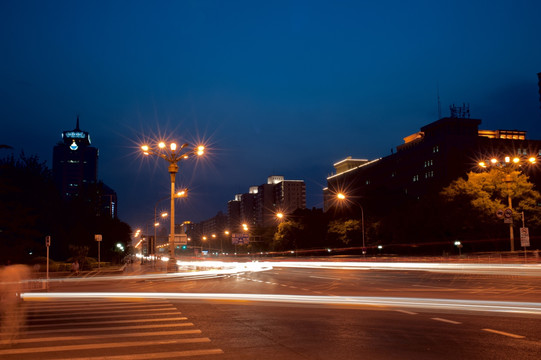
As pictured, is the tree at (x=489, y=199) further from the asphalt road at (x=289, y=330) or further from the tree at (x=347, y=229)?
the asphalt road at (x=289, y=330)

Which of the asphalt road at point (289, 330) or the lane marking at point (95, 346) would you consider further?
the lane marking at point (95, 346)

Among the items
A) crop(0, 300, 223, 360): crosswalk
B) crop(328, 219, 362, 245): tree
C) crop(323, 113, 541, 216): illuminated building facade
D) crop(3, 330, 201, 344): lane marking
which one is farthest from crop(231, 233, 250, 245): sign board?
crop(3, 330, 201, 344): lane marking

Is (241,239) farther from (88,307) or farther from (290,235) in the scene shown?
(88,307)

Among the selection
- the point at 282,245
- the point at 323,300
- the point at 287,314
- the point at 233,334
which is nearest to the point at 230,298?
the point at 323,300

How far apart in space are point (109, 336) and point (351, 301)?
867cm

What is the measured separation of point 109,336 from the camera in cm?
1077

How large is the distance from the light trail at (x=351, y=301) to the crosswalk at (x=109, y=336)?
314cm

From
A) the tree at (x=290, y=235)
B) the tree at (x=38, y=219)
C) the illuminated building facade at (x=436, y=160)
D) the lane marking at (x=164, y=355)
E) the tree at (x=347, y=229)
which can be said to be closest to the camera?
the lane marking at (x=164, y=355)

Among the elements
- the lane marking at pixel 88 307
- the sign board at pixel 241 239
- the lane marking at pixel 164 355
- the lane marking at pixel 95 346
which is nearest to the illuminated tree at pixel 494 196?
the sign board at pixel 241 239

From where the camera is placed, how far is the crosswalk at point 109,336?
8.93 meters

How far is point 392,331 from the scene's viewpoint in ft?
35.8


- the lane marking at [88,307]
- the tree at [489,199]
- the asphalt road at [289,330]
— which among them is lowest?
the lane marking at [88,307]

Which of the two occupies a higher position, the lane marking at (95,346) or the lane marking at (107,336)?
the lane marking at (95,346)

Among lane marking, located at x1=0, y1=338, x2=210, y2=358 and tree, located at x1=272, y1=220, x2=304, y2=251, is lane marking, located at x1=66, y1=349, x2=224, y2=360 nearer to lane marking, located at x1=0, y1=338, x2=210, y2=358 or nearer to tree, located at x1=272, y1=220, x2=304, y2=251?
lane marking, located at x1=0, y1=338, x2=210, y2=358
